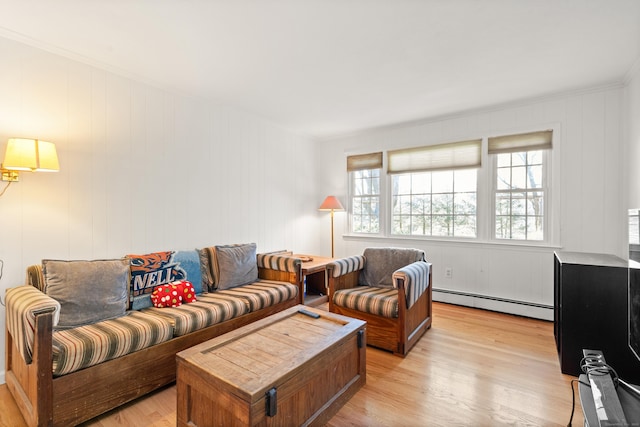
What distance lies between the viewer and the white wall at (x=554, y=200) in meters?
2.99

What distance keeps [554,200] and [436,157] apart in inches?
55.1

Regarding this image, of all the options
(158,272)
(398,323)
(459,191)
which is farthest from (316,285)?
(459,191)

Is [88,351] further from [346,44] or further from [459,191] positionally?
[459,191]

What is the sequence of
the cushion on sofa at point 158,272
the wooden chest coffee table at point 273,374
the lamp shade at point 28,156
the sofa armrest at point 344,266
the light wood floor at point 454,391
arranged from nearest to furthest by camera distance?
the wooden chest coffee table at point 273,374, the light wood floor at point 454,391, the lamp shade at point 28,156, the cushion on sofa at point 158,272, the sofa armrest at point 344,266

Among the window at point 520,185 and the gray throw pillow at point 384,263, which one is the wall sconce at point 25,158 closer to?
the gray throw pillow at point 384,263

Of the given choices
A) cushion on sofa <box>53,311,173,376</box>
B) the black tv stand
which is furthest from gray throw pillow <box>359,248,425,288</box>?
cushion on sofa <box>53,311,173,376</box>

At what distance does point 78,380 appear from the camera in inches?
66.3

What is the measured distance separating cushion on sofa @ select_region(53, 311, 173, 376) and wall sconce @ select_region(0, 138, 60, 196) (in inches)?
43.9

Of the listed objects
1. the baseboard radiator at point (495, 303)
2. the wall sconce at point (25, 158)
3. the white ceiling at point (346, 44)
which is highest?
the white ceiling at point (346, 44)

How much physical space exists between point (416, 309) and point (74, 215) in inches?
120

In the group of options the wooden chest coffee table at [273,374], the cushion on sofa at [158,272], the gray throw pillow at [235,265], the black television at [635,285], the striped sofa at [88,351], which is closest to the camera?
the wooden chest coffee table at [273,374]

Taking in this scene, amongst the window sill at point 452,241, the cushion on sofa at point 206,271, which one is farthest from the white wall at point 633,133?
the cushion on sofa at point 206,271

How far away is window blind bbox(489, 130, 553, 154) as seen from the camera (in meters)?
3.31

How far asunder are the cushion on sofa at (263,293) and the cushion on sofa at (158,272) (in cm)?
33
